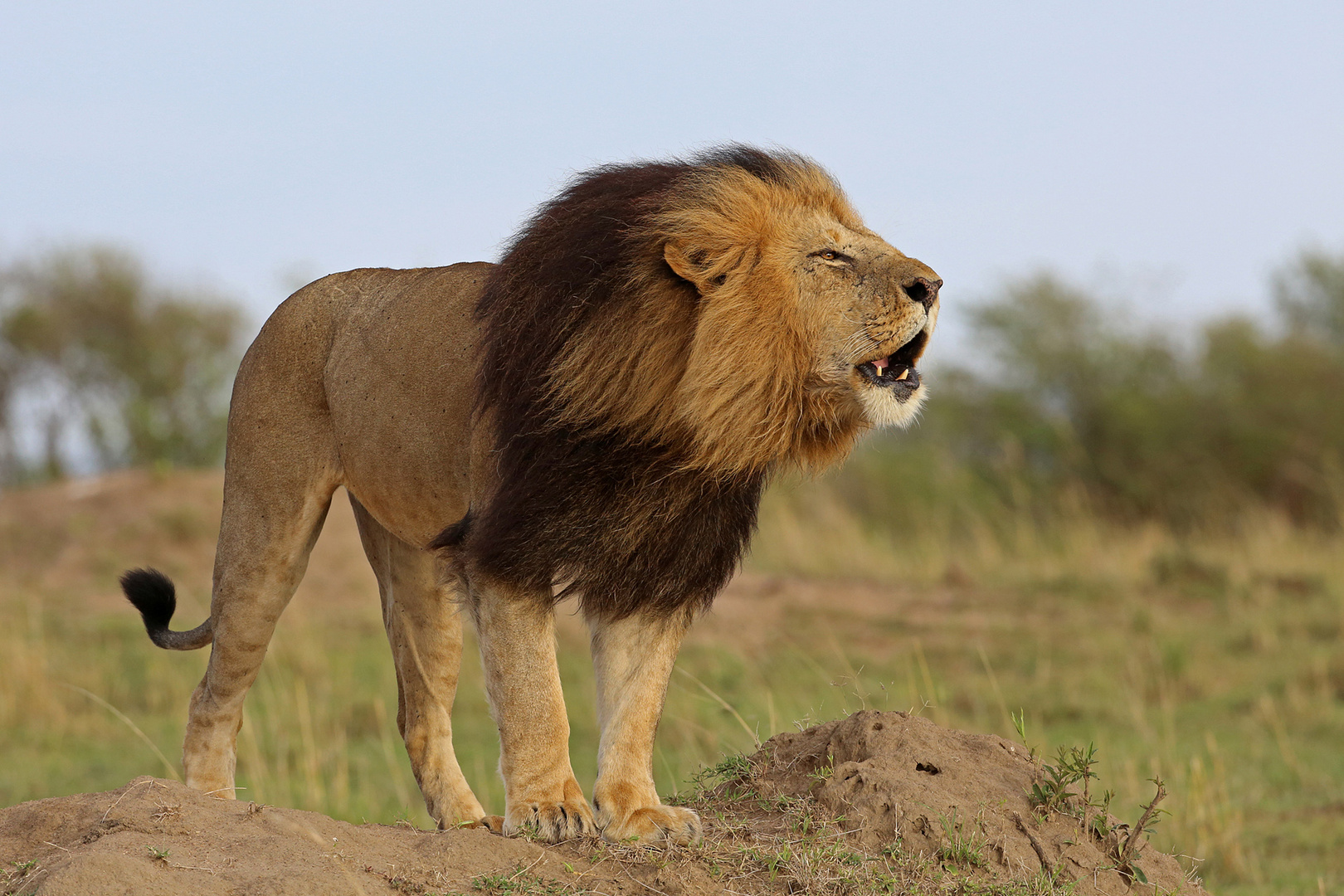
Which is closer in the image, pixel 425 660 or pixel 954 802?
pixel 954 802

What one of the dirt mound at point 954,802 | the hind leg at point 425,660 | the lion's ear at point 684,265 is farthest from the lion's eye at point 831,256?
the hind leg at point 425,660

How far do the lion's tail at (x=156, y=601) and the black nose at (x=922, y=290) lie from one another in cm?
256

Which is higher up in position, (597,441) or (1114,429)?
(597,441)

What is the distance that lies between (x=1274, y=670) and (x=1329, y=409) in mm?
9057

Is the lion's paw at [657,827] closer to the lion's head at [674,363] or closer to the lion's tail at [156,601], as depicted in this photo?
the lion's head at [674,363]

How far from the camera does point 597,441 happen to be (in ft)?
10.7

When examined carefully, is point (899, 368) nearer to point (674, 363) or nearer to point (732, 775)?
point (674, 363)

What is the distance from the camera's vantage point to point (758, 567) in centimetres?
1290

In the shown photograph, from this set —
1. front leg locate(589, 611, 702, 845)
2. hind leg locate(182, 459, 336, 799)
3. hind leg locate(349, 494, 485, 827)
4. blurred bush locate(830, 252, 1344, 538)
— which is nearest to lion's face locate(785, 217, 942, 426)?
front leg locate(589, 611, 702, 845)

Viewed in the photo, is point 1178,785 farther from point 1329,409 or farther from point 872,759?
point 1329,409

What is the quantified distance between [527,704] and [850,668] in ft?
4.82

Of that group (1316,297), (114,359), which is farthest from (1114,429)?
(114,359)

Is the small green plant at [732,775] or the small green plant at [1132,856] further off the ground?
the small green plant at [1132,856]

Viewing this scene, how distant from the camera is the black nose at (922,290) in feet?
10.4
